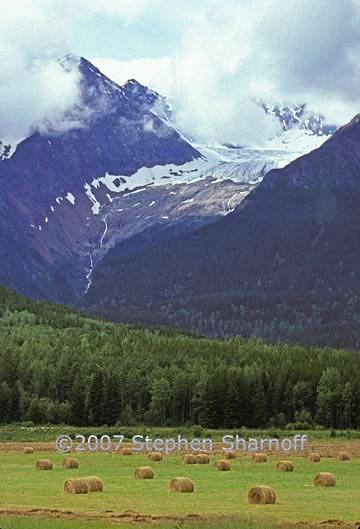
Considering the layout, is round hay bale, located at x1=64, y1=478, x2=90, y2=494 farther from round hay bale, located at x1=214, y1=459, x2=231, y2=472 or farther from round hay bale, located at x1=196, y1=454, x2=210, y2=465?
round hay bale, located at x1=196, y1=454, x2=210, y2=465

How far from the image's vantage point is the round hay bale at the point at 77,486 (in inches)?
2245

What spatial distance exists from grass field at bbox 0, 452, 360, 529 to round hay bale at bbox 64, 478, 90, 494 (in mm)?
546

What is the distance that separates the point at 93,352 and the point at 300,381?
46.4 meters

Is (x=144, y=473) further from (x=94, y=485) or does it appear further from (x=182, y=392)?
(x=182, y=392)

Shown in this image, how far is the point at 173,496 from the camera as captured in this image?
55938 millimetres

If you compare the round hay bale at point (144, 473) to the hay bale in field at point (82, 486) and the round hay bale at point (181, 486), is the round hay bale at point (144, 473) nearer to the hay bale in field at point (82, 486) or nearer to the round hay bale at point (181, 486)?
the round hay bale at point (181, 486)

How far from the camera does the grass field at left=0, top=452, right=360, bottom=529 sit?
4716 cm

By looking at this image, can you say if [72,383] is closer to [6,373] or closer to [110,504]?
[6,373]

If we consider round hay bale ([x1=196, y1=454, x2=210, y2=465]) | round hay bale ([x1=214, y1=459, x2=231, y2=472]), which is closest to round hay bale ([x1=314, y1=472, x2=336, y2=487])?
round hay bale ([x1=214, y1=459, x2=231, y2=472])

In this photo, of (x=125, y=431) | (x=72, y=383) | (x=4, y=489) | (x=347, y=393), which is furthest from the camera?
(x=72, y=383)

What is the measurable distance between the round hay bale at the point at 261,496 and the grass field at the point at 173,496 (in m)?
0.42

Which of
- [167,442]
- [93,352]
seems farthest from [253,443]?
[93,352]

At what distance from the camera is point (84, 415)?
159 meters

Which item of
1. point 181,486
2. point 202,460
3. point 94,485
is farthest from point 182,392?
point 94,485
